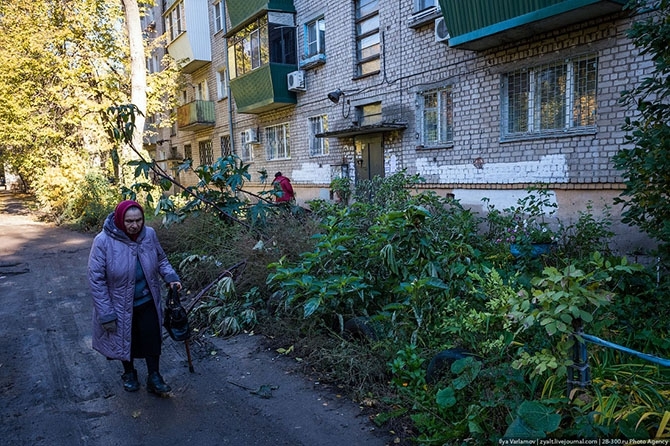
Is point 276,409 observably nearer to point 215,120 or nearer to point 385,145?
point 385,145

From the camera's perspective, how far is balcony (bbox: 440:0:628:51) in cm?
718

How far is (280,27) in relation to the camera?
15.1 metres

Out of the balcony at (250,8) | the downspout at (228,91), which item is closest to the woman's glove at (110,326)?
the balcony at (250,8)

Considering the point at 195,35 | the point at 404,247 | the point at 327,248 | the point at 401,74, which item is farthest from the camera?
the point at 195,35

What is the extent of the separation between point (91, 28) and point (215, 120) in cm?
572

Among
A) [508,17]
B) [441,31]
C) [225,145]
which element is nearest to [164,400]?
[508,17]

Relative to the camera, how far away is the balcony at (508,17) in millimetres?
7180

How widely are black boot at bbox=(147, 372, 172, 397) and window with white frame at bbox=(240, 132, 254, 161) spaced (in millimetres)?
15211

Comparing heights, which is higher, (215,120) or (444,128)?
(215,120)

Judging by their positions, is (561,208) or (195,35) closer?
(561,208)

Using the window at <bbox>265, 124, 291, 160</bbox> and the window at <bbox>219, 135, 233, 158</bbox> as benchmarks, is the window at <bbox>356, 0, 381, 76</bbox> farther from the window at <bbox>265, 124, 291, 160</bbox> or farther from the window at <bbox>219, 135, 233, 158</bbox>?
the window at <bbox>219, 135, 233, 158</bbox>

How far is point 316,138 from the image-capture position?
15.0 meters

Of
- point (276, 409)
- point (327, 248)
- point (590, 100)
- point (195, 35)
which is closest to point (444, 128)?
point (590, 100)

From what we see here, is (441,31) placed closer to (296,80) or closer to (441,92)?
(441,92)
